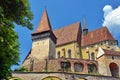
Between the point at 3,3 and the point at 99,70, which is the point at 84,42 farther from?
the point at 3,3

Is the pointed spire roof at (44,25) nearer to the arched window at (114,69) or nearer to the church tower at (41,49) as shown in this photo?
the church tower at (41,49)

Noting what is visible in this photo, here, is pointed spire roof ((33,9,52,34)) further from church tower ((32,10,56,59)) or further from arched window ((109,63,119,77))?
arched window ((109,63,119,77))

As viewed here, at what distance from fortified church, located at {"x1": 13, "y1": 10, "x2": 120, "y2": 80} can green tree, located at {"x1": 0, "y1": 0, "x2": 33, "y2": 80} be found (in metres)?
33.1

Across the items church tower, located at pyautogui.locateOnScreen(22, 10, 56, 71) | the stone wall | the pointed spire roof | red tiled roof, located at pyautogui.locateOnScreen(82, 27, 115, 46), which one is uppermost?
the pointed spire roof

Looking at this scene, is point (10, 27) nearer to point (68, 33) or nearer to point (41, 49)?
point (41, 49)

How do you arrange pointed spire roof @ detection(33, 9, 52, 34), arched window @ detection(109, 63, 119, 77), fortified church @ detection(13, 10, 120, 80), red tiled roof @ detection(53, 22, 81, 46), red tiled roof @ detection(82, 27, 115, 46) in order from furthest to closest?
red tiled roof @ detection(53, 22, 81, 46) < red tiled roof @ detection(82, 27, 115, 46) < pointed spire roof @ detection(33, 9, 52, 34) < arched window @ detection(109, 63, 119, 77) < fortified church @ detection(13, 10, 120, 80)

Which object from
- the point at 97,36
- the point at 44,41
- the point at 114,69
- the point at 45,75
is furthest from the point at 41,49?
the point at 114,69

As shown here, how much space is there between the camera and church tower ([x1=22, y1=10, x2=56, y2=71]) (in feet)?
193

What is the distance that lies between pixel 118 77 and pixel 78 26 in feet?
73.9

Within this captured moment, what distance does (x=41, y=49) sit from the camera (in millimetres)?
60562

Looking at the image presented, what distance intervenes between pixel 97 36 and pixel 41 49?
54.1ft

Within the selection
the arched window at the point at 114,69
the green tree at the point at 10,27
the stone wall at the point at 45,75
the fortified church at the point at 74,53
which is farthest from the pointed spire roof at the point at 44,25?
the green tree at the point at 10,27

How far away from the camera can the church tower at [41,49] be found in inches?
2315

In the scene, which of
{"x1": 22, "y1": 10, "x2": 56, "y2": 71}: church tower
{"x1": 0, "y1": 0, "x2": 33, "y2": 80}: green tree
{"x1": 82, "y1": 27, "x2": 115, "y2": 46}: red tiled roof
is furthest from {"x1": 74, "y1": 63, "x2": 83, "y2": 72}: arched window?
{"x1": 0, "y1": 0, "x2": 33, "y2": 80}: green tree
